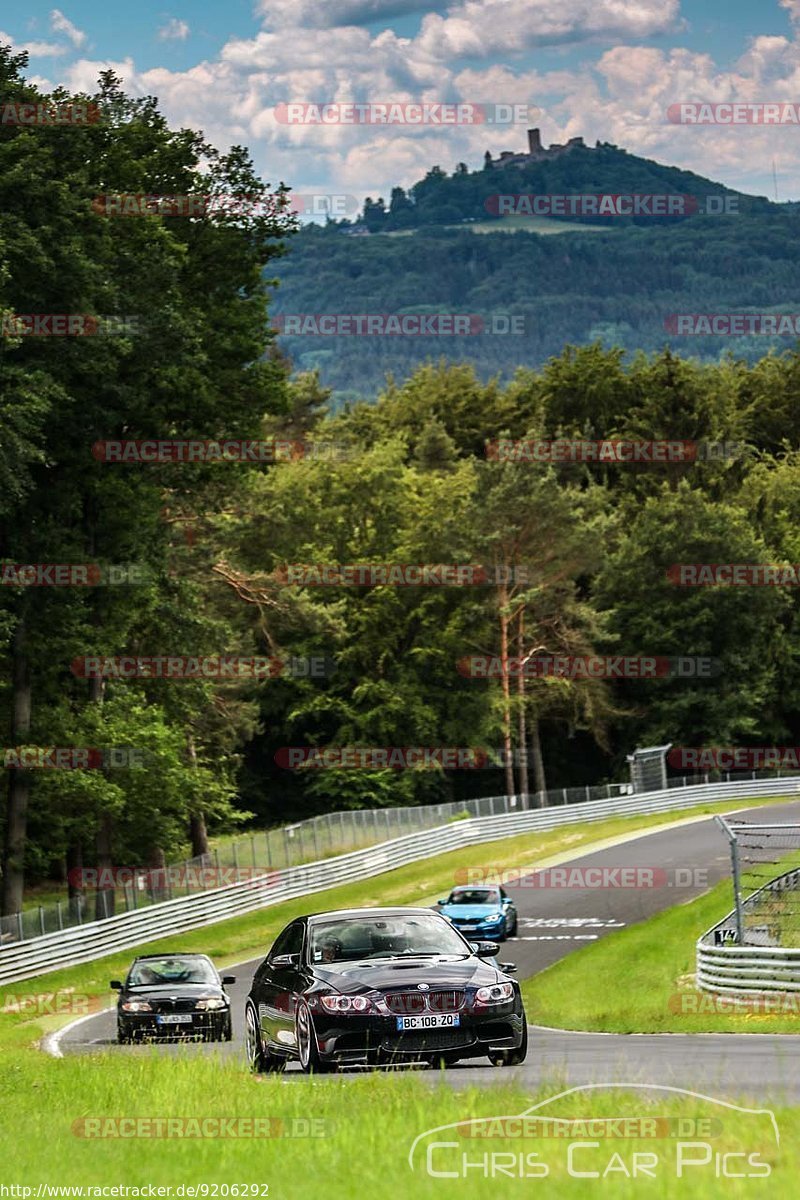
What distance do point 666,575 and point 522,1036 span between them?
258 feet

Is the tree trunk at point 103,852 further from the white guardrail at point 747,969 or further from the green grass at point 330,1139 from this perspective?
the green grass at point 330,1139

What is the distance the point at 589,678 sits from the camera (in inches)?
3460

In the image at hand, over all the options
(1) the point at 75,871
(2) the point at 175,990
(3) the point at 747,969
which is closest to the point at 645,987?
(3) the point at 747,969

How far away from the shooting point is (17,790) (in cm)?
4300

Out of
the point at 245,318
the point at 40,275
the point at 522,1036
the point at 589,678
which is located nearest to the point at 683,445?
the point at 589,678

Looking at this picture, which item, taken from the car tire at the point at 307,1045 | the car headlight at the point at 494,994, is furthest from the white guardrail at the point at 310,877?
the car headlight at the point at 494,994

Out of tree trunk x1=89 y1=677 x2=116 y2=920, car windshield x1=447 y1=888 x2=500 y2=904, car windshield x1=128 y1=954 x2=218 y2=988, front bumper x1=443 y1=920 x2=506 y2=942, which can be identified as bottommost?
front bumper x1=443 y1=920 x2=506 y2=942

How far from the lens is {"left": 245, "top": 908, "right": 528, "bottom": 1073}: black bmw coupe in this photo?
13578mm

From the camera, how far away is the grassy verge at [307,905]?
1348 inches

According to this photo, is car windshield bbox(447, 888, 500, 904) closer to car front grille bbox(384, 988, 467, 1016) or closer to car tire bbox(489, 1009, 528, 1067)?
car tire bbox(489, 1009, 528, 1067)

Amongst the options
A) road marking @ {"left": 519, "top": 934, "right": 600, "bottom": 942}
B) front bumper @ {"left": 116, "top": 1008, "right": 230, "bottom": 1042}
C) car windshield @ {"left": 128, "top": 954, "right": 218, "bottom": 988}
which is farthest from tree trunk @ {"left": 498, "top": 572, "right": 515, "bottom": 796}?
front bumper @ {"left": 116, "top": 1008, "right": 230, "bottom": 1042}

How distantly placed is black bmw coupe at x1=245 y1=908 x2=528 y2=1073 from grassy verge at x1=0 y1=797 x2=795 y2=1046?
11265 millimetres

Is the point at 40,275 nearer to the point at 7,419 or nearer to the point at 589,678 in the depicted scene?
the point at 7,419

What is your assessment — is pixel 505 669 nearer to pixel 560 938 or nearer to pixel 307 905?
pixel 307 905
